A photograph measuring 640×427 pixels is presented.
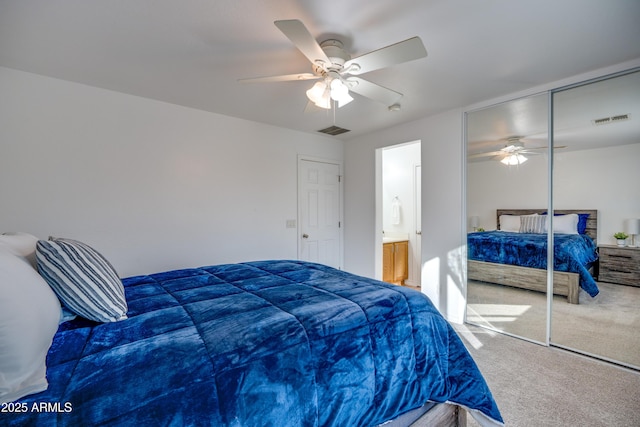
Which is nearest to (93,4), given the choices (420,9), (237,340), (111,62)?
(111,62)

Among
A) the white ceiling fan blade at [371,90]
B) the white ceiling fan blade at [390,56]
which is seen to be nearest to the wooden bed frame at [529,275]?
the white ceiling fan blade at [371,90]

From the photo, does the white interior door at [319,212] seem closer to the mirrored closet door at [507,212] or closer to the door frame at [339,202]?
the door frame at [339,202]

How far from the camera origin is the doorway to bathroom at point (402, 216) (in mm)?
4598

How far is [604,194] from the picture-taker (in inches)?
96.0

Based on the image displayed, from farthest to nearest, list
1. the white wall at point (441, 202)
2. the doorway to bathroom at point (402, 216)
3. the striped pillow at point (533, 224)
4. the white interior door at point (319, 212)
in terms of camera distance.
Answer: the doorway to bathroom at point (402, 216) < the white interior door at point (319, 212) < the white wall at point (441, 202) < the striped pillow at point (533, 224)

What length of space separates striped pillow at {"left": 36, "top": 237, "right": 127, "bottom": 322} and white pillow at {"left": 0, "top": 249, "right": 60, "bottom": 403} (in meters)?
0.15

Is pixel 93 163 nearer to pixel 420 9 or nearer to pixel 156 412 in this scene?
pixel 156 412

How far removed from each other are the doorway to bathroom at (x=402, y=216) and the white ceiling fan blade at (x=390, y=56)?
8.51ft

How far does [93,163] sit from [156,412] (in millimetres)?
2688

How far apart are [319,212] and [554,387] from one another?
10.4 feet

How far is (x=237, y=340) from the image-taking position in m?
1.08

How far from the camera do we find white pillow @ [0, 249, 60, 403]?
78cm

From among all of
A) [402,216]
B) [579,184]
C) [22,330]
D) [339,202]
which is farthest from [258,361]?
[402,216]

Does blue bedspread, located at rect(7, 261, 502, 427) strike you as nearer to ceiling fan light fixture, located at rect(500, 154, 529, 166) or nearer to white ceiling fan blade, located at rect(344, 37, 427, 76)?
white ceiling fan blade, located at rect(344, 37, 427, 76)
